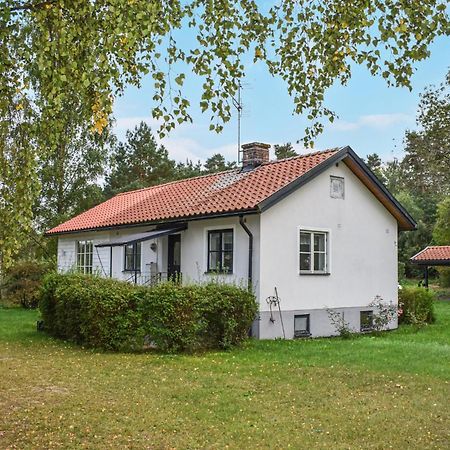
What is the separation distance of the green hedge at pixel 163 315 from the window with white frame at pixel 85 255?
923 cm

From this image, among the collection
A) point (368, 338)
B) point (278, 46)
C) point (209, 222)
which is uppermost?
point (278, 46)

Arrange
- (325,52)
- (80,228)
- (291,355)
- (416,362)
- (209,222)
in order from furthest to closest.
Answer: (80,228) → (209,222) → (291,355) → (416,362) → (325,52)

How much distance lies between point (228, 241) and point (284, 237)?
161 centimetres

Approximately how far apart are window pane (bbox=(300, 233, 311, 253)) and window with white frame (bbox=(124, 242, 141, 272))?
590 cm

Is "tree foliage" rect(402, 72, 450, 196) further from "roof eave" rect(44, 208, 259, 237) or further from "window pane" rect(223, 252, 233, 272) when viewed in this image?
"roof eave" rect(44, 208, 259, 237)

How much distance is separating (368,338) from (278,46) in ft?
37.2

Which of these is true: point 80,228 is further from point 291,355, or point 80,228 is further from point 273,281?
point 291,355

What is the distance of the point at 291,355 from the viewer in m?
12.3

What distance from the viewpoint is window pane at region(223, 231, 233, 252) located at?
1619 cm

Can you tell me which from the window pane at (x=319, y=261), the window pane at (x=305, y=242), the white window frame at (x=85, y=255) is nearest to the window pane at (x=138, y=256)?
the white window frame at (x=85, y=255)

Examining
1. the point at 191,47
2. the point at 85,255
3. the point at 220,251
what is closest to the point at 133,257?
the point at 85,255

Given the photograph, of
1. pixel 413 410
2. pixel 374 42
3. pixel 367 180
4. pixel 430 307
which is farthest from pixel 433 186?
pixel 374 42

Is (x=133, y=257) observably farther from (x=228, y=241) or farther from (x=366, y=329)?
(x=366, y=329)

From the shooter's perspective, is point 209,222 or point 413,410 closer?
point 413,410
